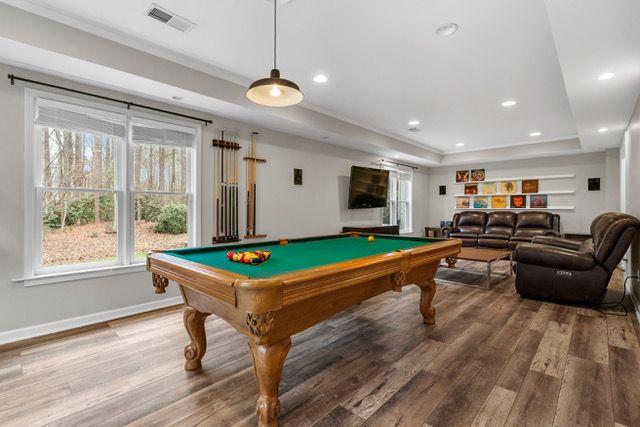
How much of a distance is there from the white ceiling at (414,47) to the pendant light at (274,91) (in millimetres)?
476

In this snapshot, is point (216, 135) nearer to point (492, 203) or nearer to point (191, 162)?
→ point (191, 162)

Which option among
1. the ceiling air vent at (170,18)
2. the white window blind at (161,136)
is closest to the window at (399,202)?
the white window blind at (161,136)

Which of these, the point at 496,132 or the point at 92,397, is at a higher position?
the point at 496,132

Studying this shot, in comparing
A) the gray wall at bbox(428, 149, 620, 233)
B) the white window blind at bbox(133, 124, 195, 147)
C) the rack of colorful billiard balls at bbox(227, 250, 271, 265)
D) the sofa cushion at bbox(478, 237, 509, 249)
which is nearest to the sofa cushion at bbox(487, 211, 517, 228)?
the sofa cushion at bbox(478, 237, 509, 249)

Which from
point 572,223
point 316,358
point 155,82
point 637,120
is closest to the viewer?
point 316,358

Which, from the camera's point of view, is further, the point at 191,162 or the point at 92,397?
the point at 191,162

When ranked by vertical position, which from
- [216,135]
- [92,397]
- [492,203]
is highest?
[216,135]

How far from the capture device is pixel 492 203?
25.1ft

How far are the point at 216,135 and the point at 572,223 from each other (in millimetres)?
7426

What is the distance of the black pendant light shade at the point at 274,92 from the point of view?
6.77 feet

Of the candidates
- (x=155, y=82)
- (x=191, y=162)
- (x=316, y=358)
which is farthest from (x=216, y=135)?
(x=316, y=358)

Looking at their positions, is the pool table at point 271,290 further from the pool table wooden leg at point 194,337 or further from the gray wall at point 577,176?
the gray wall at point 577,176

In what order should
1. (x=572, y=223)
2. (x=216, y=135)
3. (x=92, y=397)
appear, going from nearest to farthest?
(x=92, y=397) < (x=216, y=135) < (x=572, y=223)

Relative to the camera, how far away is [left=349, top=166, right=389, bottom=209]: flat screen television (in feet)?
19.6
